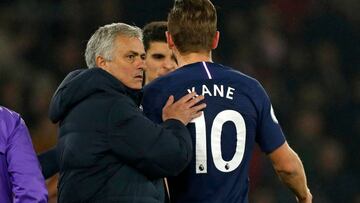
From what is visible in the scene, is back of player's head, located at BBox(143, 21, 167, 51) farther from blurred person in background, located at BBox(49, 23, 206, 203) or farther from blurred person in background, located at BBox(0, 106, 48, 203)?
blurred person in background, located at BBox(0, 106, 48, 203)

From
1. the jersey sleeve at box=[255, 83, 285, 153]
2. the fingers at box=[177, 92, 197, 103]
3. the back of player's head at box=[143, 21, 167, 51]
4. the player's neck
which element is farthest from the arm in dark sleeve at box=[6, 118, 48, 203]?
the back of player's head at box=[143, 21, 167, 51]

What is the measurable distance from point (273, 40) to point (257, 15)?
355 mm

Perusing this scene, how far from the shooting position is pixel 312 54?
29.6 ft

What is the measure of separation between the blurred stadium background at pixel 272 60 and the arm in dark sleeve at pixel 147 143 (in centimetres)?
393

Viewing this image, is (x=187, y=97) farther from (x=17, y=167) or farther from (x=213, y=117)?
(x=17, y=167)

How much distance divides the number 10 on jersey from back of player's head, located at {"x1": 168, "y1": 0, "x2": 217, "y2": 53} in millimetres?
287

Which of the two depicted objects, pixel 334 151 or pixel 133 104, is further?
pixel 334 151

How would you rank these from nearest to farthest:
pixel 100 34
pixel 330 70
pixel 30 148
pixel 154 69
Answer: pixel 30 148 → pixel 100 34 → pixel 154 69 → pixel 330 70

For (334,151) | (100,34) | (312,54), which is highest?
(100,34)

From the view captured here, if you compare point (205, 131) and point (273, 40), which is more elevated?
point (205, 131)

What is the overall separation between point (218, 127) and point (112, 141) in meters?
0.44

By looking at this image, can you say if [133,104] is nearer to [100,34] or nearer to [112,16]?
[100,34]

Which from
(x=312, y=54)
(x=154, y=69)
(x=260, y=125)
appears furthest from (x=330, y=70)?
(x=260, y=125)

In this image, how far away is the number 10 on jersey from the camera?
3.62 metres
